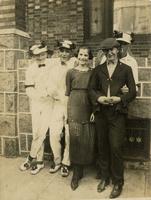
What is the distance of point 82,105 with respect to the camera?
14.5 ft

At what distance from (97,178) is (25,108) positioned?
1447mm

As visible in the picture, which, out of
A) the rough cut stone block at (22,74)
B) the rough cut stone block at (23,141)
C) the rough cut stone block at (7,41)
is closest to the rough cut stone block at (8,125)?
the rough cut stone block at (23,141)

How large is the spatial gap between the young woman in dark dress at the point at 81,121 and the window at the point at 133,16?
2.34 feet

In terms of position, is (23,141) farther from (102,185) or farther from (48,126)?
(102,185)

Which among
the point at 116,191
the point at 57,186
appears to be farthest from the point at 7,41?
the point at 116,191

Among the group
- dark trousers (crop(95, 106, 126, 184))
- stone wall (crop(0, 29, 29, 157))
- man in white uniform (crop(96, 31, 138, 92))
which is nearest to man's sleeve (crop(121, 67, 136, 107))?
dark trousers (crop(95, 106, 126, 184))

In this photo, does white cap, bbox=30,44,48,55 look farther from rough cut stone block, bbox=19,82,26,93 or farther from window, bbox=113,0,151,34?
window, bbox=113,0,151,34

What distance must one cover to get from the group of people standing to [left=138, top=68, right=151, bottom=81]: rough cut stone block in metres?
0.26

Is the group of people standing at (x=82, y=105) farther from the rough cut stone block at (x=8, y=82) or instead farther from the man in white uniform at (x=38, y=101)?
the rough cut stone block at (x=8, y=82)

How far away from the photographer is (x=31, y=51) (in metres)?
5.01

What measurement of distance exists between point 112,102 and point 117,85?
7.8 inches

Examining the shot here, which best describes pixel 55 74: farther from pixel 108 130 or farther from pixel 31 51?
pixel 108 130

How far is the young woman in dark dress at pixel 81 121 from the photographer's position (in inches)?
173

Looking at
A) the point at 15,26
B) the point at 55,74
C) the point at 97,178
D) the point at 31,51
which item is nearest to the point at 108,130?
the point at 97,178
